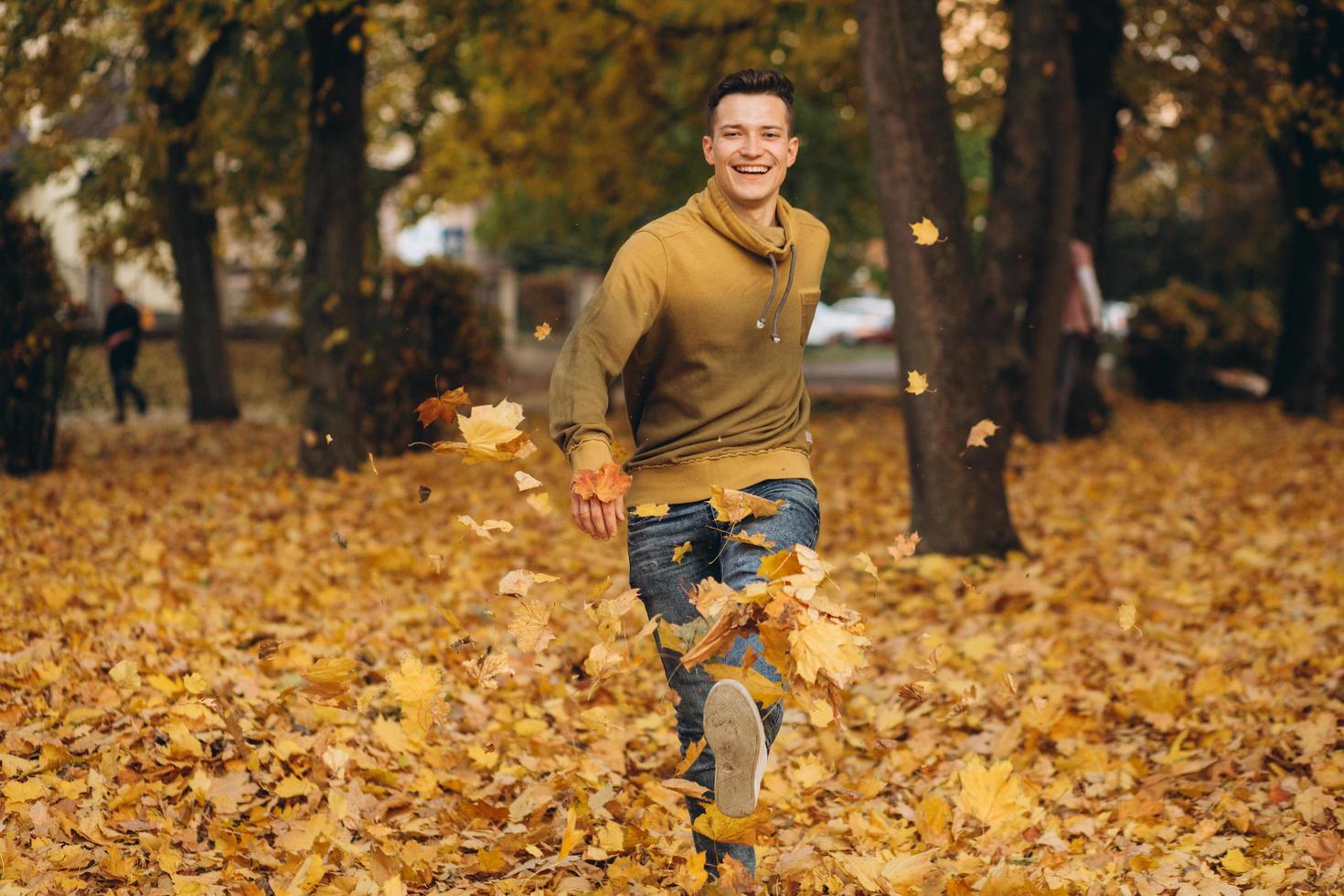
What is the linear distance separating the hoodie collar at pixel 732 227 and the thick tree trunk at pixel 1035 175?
741 centimetres

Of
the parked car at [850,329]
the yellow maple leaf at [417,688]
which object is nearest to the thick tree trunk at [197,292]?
the yellow maple leaf at [417,688]

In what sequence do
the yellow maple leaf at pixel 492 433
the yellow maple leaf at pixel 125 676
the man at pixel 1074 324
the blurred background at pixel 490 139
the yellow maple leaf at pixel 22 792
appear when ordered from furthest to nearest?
the man at pixel 1074 324
the blurred background at pixel 490 139
the yellow maple leaf at pixel 125 676
the yellow maple leaf at pixel 22 792
the yellow maple leaf at pixel 492 433

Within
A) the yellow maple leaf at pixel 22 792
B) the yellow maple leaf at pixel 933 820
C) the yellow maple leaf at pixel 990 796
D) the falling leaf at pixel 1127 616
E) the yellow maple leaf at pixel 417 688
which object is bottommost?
the yellow maple leaf at pixel 933 820

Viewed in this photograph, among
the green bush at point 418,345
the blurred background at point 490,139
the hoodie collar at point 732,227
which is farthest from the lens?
the green bush at point 418,345

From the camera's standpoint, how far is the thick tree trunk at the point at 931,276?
7.77 meters

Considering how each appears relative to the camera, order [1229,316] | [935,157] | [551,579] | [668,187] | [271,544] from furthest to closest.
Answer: [1229,316], [668,187], [271,544], [935,157], [551,579]

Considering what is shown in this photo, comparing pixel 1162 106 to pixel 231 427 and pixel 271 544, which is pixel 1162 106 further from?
pixel 271 544

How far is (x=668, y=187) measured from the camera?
2011cm

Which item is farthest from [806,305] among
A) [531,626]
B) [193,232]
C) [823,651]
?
[193,232]

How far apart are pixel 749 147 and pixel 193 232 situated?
49.6 feet

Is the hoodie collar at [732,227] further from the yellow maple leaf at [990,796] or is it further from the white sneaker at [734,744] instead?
the yellow maple leaf at [990,796]

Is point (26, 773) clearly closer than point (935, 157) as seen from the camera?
Yes

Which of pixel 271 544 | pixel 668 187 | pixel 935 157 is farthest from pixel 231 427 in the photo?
pixel 935 157

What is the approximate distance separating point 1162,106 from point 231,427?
14.2 metres
